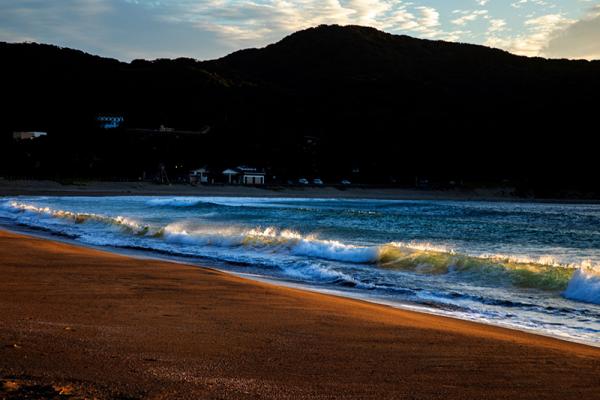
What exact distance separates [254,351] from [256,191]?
7338cm

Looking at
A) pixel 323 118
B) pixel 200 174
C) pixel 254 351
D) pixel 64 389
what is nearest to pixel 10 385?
pixel 64 389

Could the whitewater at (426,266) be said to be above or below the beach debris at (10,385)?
below

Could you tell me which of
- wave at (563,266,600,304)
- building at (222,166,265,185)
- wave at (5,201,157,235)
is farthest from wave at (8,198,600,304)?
building at (222,166,265,185)

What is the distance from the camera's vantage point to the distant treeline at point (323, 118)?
3728 inches

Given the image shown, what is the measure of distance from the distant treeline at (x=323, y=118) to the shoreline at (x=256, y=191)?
6741 millimetres

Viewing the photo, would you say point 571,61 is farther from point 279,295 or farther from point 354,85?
point 279,295

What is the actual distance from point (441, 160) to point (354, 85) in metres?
43.3

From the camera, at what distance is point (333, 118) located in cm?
11869

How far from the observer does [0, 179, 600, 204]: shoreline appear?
63875 millimetres

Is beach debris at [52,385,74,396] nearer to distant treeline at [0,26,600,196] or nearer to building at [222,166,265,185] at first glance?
distant treeline at [0,26,600,196]

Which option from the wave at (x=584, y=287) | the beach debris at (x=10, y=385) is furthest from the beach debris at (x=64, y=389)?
the wave at (x=584, y=287)

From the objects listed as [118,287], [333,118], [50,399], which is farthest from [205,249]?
[333,118]

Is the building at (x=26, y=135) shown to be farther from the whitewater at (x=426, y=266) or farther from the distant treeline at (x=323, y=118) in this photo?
the whitewater at (x=426, y=266)

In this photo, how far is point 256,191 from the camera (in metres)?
78.2
